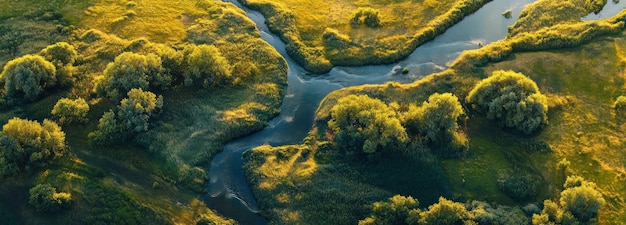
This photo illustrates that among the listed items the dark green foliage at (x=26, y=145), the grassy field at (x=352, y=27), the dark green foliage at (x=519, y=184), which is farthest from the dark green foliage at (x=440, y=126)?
the dark green foliage at (x=26, y=145)

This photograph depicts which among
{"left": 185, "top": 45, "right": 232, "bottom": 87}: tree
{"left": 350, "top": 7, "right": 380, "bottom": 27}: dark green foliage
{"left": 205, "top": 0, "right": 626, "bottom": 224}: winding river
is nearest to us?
{"left": 205, "top": 0, "right": 626, "bottom": 224}: winding river

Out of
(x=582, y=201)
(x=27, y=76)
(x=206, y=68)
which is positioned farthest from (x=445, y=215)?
(x=27, y=76)

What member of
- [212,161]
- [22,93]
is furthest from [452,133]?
[22,93]

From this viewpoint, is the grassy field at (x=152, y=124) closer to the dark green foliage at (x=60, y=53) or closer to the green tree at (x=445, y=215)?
the dark green foliage at (x=60, y=53)

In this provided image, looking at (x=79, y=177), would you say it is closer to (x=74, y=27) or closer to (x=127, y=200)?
(x=127, y=200)

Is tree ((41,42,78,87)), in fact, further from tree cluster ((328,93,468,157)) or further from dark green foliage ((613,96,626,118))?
dark green foliage ((613,96,626,118))

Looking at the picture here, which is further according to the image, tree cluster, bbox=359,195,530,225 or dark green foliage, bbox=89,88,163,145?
dark green foliage, bbox=89,88,163,145

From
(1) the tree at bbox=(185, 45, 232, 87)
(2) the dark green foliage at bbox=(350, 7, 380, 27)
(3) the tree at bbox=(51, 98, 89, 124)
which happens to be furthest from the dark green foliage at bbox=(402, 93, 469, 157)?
(3) the tree at bbox=(51, 98, 89, 124)
